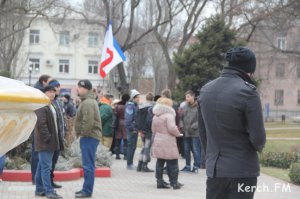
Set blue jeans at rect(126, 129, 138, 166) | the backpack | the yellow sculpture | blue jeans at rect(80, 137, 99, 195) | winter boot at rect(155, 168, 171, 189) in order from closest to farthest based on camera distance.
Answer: the yellow sculpture
blue jeans at rect(80, 137, 99, 195)
winter boot at rect(155, 168, 171, 189)
the backpack
blue jeans at rect(126, 129, 138, 166)

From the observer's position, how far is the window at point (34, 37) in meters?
64.8

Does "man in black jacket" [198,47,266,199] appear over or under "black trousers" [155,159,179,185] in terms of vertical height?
over

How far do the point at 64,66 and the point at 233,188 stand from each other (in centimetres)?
6237

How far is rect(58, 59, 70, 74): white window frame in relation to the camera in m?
65.8

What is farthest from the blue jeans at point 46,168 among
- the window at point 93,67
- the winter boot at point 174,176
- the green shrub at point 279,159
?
the window at point 93,67

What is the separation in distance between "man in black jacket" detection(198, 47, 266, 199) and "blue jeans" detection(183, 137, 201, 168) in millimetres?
8465

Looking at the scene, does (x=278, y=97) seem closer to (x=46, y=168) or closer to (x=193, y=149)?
(x=193, y=149)

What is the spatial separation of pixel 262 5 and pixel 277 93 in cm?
4359

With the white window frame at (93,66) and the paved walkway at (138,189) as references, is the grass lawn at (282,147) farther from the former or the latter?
the white window frame at (93,66)

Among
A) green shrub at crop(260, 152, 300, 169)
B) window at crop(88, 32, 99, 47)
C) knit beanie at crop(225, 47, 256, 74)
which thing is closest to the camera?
knit beanie at crop(225, 47, 256, 74)

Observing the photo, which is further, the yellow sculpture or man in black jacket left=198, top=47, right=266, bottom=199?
man in black jacket left=198, top=47, right=266, bottom=199

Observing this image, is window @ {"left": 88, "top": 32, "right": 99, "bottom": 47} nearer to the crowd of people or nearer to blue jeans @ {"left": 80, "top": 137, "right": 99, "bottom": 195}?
the crowd of people

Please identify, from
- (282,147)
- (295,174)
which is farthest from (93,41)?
(295,174)

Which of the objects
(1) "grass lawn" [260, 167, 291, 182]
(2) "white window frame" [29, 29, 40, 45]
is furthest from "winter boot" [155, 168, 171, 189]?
(2) "white window frame" [29, 29, 40, 45]
